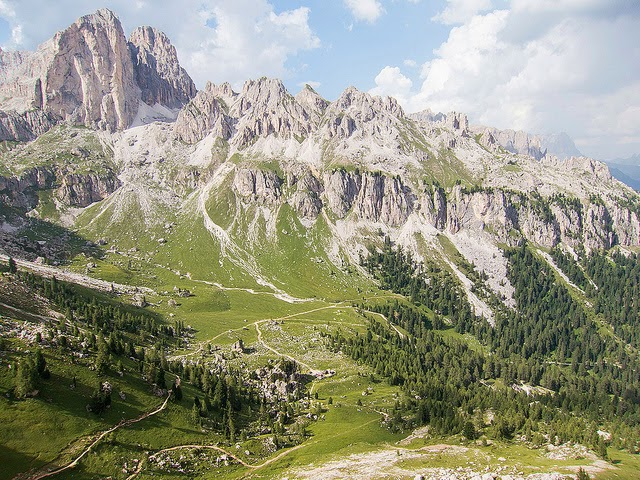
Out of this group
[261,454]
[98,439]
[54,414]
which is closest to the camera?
[98,439]

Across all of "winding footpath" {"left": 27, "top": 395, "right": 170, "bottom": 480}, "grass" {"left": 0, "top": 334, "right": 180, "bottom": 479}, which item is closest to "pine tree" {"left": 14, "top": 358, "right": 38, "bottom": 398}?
"grass" {"left": 0, "top": 334, "right": 180, "bottom": 479}

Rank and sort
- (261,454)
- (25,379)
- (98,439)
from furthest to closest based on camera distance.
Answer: (261,454)
(25,379)
(98,439)

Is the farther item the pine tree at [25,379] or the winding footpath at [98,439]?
the pine tree at [25,379]

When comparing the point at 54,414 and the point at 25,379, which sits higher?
the point at 25,379

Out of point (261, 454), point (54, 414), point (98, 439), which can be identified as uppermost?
point (54, 414)

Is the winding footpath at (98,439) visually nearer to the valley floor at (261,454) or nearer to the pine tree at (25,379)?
the valley floor at (261,454)

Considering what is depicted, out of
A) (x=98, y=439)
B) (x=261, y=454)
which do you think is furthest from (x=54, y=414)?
(x=261, y=454)

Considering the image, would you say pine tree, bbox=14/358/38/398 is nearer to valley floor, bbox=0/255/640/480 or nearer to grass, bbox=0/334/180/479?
grass, bbox=0/334/180/479

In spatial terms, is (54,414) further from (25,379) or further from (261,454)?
(261,454)

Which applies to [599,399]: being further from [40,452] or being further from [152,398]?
[40,452]

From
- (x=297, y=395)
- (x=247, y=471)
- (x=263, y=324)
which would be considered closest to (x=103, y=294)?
(x=263, y=324)

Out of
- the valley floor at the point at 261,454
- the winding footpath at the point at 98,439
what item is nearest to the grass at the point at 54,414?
the valley floor at the point at 261,454

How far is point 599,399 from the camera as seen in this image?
155m

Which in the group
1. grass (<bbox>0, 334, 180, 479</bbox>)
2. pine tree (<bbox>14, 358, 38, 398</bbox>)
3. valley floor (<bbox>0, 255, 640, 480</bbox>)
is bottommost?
valley floor (<bbox>0, 255, 640, 480</bbox>)
